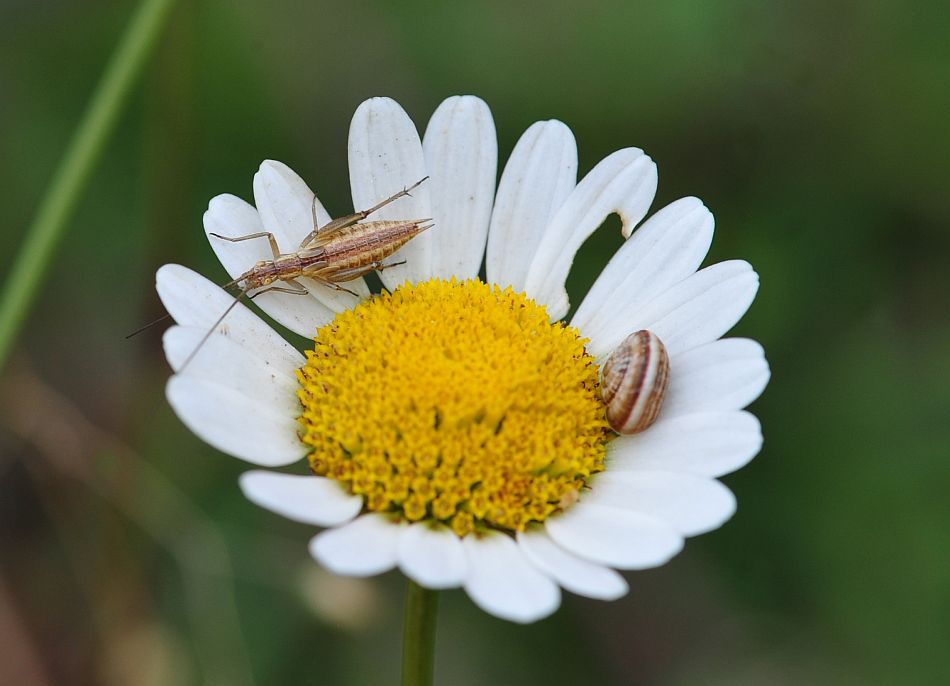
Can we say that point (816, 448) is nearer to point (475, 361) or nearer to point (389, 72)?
point (475, 361)

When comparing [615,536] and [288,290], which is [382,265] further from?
[615,536]

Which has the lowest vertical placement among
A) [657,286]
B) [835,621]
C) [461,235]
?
[835,621]

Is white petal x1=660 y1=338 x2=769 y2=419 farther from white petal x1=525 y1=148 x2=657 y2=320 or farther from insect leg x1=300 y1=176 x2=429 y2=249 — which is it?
insect leg x1=300 y1=176 x2=429 y2=249

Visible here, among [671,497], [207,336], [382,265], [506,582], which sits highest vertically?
[382,265]

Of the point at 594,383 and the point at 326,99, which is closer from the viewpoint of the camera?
the point at 594,383

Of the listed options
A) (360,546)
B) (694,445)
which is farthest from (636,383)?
(360,546)

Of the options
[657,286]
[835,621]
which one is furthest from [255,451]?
[835,621]
